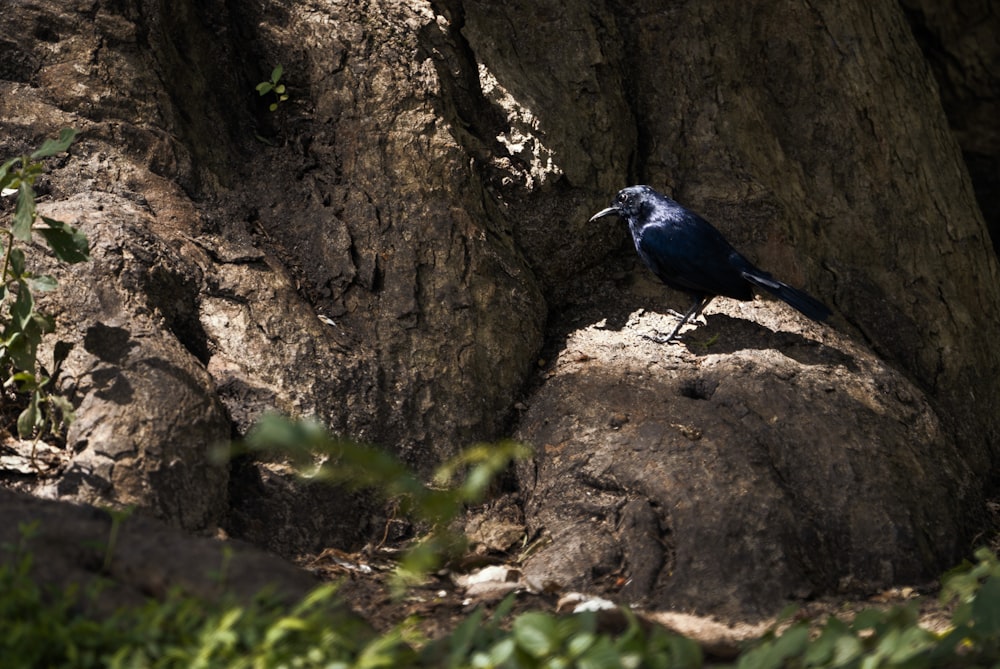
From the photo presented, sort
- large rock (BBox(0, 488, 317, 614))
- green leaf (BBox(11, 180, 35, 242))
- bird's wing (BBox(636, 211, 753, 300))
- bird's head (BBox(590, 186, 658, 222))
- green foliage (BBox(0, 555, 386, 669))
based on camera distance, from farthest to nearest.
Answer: bird's head (BBox(590, 186, 658, 222)), bird's wing (BBox(636, 211, 753, 300)), green leaf (BBox(11, 180, 35, 242)), large rock (BBox(0, 488, 317, 614)), green foliage (BBox(0, 555, 386, 669))

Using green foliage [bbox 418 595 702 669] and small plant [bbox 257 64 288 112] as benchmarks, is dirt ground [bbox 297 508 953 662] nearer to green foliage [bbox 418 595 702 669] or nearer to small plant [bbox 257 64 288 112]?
green foliage [bbox 418 595 702 669]

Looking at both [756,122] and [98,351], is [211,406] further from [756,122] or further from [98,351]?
[756,122]

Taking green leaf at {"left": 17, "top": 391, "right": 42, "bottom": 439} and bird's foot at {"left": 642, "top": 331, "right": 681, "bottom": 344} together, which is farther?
bird's foot at {"left": 642, "top": 331, "right": 681, "bottom": 344}

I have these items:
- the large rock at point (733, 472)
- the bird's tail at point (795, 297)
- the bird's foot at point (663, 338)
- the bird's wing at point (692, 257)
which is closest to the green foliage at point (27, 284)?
the large rock at point (733, 472)

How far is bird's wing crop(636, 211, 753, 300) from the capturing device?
560 cm

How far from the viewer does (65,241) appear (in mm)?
3855

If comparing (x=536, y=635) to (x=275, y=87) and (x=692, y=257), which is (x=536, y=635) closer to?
(x=692, y=257)

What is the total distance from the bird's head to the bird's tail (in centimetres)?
65

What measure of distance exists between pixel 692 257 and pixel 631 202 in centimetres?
44

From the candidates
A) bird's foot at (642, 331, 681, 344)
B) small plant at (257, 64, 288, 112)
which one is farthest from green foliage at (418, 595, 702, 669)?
small plant at (257, 64, 288, 112)

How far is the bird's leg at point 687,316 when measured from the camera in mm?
5504

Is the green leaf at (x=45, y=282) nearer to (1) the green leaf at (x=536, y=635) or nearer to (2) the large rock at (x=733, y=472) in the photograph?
(2) the large rock at (x=733, y=472)

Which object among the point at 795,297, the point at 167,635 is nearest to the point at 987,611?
the point at 167,635

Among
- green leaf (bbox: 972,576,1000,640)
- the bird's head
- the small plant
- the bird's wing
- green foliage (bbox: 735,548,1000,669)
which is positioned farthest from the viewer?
the bird's head
